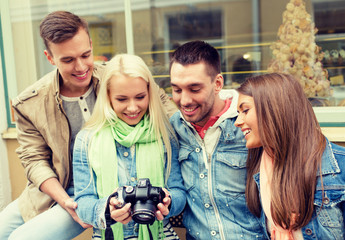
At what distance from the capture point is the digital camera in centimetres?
165

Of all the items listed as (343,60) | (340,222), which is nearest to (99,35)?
(343,60)

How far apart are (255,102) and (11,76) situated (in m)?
2.88

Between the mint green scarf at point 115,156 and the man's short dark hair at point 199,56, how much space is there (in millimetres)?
406

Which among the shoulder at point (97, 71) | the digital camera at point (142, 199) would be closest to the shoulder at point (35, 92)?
the shoulder at point (97, 71)

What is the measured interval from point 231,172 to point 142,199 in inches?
22.0

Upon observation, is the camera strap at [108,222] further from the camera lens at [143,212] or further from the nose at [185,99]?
the nose at [185,99]

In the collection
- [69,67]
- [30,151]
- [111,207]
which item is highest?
[69,67]

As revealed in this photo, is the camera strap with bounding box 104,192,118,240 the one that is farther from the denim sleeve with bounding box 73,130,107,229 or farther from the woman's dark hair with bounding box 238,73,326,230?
the woman's dark hair with bounding box 238,73,326,230

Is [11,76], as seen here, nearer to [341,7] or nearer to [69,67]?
[69,67]

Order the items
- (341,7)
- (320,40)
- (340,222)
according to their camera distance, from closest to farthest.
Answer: (340,222)
(320,40)
(341,7)

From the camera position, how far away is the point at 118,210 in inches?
66.7

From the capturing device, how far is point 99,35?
5.05 meters

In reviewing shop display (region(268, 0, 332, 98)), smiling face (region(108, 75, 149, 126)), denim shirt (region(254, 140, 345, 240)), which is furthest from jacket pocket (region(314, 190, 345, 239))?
shop display (region(268, 0, 332, 98))

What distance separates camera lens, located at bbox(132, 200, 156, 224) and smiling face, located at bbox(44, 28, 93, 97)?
1.02 meters
